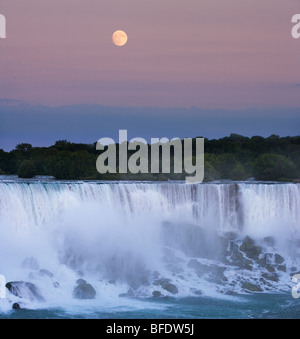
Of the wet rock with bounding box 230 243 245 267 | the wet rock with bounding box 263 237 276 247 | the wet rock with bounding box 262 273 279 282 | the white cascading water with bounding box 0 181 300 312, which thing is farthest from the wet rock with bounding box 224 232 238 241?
the wet rock with bounding box 262 273 279 282

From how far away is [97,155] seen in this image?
60938mm

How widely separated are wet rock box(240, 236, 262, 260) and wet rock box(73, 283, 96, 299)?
26.3 feet

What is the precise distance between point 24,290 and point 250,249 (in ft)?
35.0

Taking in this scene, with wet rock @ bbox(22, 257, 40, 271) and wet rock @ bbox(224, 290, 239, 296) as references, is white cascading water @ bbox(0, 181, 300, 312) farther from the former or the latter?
wet rock @ bbox(224, 290, 239, 296)

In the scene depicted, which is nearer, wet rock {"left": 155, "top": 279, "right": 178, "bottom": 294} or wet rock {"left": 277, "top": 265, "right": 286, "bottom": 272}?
wet rock {"left": 155, "top": 279, "right": 178, "bottom": 294}

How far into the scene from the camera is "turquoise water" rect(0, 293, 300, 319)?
84.4 ft

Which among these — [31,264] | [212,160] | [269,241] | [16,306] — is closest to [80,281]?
[31,264]

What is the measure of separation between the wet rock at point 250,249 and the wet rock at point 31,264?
8.83 m

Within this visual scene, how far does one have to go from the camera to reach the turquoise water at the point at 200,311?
84.4 ft

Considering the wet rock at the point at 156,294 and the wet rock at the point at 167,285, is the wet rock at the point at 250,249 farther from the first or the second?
the wet rock at the point at 156,294

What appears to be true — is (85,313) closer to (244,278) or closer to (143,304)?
(143,304)

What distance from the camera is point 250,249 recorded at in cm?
3419
